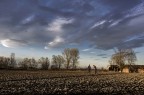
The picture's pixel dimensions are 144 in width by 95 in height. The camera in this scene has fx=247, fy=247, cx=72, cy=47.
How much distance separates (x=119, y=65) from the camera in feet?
436

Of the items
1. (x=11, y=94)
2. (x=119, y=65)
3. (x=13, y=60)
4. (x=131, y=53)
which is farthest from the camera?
(x=13, y=60)

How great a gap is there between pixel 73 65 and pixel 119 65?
36189 millimetres

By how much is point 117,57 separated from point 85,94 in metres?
120

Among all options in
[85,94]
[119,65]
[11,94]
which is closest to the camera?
[11,94]

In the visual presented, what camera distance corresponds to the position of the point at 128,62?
13875cm

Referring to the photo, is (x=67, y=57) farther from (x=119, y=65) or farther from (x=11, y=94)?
(x=11, y=94)

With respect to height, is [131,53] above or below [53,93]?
above

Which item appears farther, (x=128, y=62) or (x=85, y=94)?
(x=128, y=62)

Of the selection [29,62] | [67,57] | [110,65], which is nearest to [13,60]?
[29,62]

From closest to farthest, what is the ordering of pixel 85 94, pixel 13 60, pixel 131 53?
1. pixel 85 94
2. pixel 131 53
3. pixel 13 60

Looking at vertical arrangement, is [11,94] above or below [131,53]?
below

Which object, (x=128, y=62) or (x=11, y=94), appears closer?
(x=11, y=94)

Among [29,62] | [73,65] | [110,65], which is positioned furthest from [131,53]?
[29,62]

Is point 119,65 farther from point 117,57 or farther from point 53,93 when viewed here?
point 53,93
